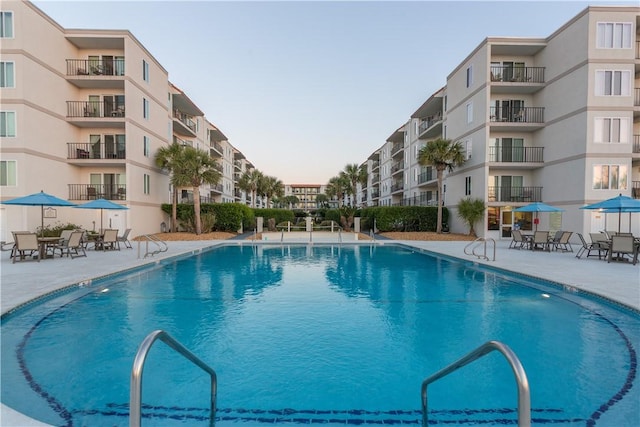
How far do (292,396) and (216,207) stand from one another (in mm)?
24848

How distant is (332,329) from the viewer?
6066 millimetres

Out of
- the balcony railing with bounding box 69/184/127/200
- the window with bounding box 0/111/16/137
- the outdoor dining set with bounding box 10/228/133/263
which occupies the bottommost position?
the outdoor dining set with bounding box 10/228/133/263

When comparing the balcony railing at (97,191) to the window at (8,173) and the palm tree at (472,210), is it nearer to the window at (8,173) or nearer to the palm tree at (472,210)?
the window at (8,173)

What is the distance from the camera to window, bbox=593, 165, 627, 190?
19.7 m

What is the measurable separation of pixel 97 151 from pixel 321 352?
25.8 meters

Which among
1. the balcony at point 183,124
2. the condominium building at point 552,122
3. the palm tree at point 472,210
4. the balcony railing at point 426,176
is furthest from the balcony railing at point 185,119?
the palm tree at point 472,210

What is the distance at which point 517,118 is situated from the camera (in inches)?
935

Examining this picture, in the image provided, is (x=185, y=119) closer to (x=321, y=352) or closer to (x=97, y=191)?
(x=97, y=191)

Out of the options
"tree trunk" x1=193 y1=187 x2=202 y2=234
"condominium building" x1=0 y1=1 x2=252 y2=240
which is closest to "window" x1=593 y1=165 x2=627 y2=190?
"tree trunk" x1=193 y1=187 x2=202 y2=234

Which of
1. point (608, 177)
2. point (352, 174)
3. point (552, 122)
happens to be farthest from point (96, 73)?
point (608, 177)

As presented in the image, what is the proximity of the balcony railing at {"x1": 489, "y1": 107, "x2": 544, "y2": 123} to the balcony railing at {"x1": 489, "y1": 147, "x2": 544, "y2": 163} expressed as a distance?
212cm

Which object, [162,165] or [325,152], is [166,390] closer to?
[162,165]

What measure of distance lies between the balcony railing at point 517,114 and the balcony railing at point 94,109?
91.6 feet

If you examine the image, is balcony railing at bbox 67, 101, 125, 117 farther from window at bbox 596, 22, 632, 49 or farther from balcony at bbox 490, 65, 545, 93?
window at bbox 596, 22, 632, 49
